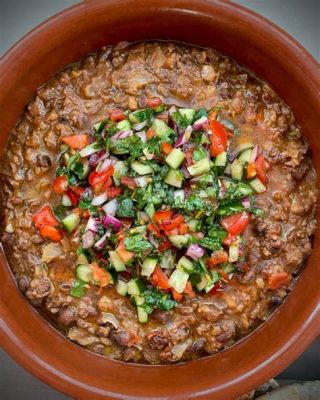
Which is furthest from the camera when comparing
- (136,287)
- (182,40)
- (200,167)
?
(182,40)

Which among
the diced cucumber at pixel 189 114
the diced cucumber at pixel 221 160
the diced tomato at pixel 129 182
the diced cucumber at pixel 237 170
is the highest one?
the diced cucumber at pixel 189 114

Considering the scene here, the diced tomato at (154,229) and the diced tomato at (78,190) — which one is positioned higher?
the diced tomato at (78,190)

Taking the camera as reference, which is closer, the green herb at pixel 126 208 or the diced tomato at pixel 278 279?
the green herb at pixel 126 208

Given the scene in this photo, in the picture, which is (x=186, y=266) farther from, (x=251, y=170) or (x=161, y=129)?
(x=161, y=129)

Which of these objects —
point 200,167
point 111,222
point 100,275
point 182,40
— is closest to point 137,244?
point 111,222

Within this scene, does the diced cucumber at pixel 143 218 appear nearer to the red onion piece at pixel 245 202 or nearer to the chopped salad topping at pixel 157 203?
the chopped salad topping at pixel 157 203

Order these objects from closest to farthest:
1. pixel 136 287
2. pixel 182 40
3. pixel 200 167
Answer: pixel 200 167 → pixel 136 287 → pixel 182 40

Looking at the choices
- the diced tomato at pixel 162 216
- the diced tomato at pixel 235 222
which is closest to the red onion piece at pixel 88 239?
the diced tomato at pixel 162 216

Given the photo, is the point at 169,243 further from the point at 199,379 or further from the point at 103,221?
the point at 199,379
